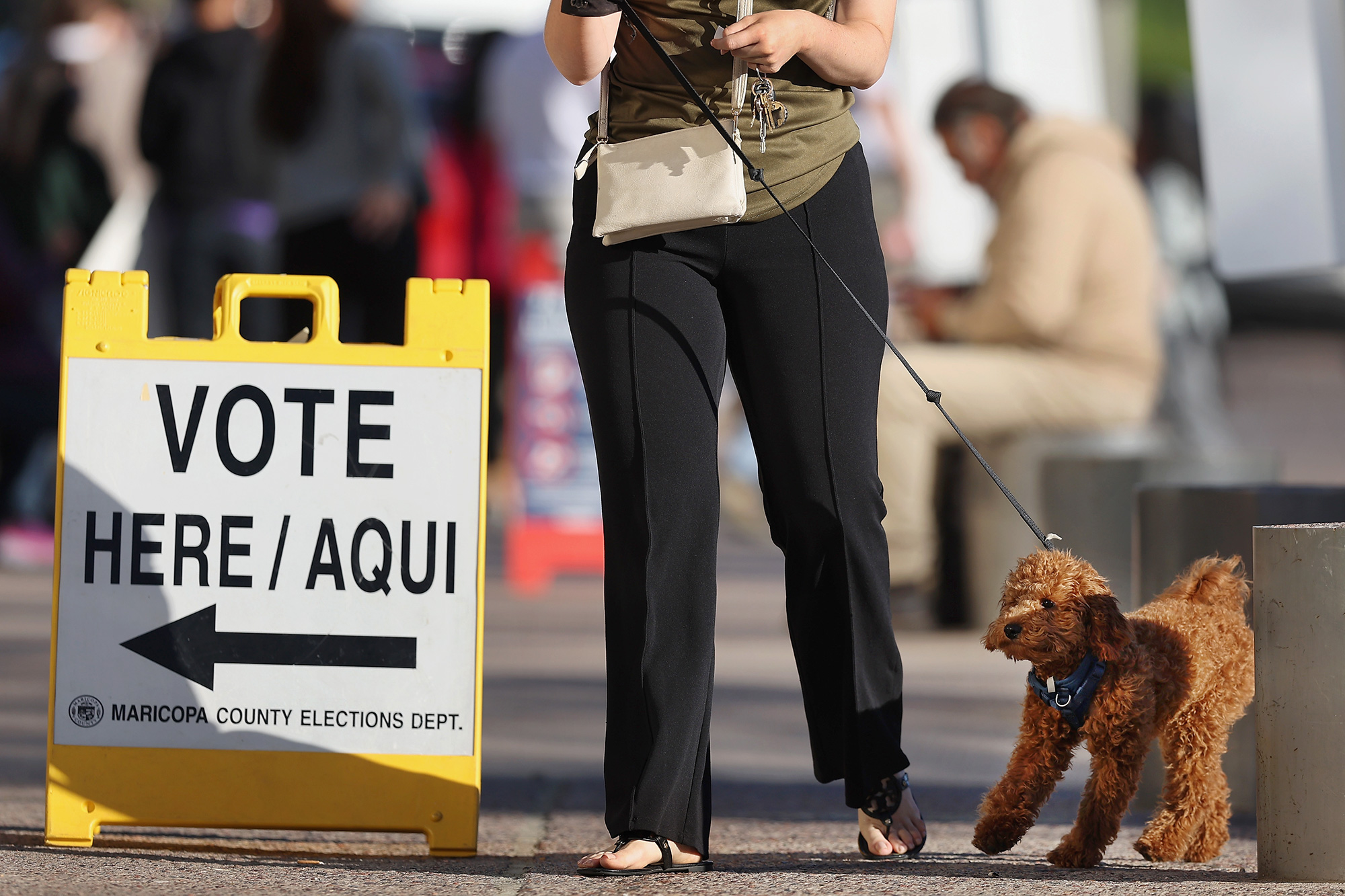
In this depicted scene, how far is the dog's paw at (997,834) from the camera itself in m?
2.79

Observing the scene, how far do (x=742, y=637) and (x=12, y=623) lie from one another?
9.09 ft

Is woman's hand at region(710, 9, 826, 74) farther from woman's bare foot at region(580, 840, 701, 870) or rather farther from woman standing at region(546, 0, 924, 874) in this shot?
woman's bare foot at region(580, 840, 701, 870)

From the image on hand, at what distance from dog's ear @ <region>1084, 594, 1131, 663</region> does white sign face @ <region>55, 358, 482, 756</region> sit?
3.30 ft

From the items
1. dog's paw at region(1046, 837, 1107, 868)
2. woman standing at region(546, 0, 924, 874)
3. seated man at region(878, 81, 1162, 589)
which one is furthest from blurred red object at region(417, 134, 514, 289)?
dog's paw at region(1046, 837, 1107, 868)

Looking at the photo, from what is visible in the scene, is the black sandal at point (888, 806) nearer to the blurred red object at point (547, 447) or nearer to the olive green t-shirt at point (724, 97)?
the olive green t-shirt at point (724, 97)

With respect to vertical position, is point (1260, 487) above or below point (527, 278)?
below

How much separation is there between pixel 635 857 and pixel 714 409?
2.34ft

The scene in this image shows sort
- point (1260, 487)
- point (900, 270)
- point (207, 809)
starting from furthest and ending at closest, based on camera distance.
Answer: point (900, 270)
point (1260, 487)
point (207, 809)

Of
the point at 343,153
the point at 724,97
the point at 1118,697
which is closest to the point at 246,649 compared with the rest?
the point at 724,97

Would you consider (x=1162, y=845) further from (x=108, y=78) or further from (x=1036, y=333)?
(x=108, y=78)

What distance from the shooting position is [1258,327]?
14.1 metres

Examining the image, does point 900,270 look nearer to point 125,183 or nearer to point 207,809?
point 125,183

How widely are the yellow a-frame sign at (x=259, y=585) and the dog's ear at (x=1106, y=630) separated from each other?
997 millimetres

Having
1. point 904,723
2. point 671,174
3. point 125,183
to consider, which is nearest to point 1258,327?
point 125,183
